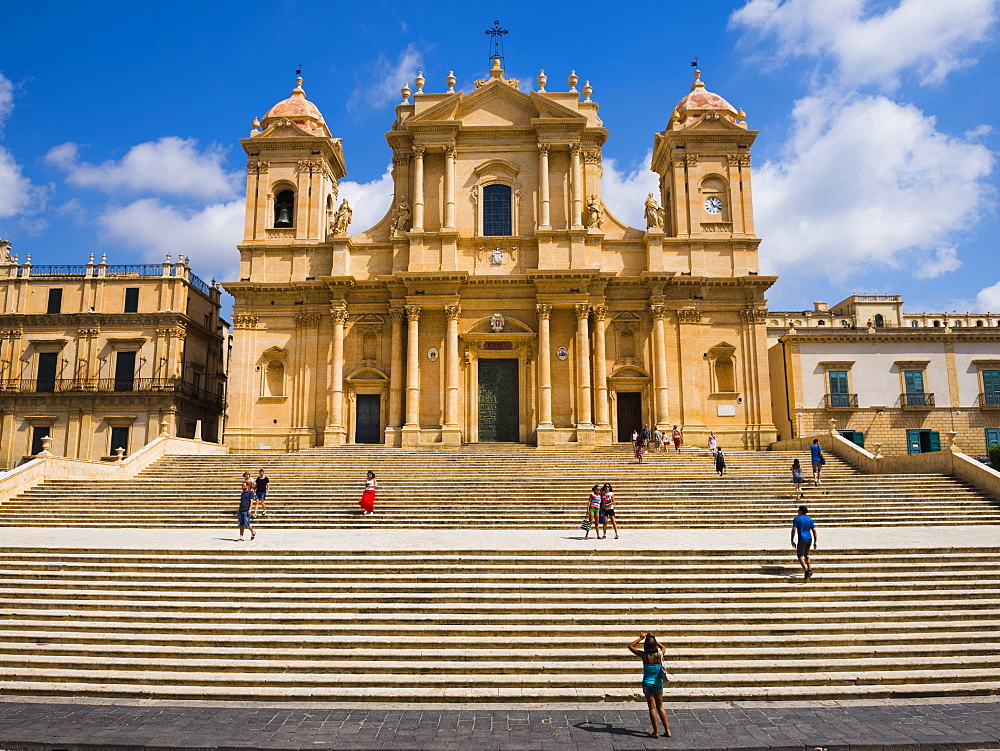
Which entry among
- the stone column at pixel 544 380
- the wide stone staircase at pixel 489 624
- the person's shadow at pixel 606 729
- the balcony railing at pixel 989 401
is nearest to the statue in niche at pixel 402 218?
the stone column at pixel 544 380

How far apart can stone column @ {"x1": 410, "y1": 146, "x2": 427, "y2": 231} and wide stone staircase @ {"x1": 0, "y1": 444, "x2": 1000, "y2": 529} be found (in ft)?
39.2

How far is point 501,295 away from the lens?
33094mm

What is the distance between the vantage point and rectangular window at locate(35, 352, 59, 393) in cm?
3925

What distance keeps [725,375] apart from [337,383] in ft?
57.7

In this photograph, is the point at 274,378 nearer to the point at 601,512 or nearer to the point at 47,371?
the point at 47,371

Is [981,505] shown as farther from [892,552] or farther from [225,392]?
[225,392]

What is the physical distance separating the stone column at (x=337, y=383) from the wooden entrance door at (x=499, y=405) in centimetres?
620

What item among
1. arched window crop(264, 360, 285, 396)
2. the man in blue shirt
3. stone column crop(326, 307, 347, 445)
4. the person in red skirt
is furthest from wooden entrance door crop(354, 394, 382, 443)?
the man in blue shirt

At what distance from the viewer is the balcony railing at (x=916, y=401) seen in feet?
118

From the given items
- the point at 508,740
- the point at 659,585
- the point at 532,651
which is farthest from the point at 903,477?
the point at 508,740

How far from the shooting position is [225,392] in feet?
157

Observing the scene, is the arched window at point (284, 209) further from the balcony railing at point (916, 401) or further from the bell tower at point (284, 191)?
the balcony railing at point (916, 401)

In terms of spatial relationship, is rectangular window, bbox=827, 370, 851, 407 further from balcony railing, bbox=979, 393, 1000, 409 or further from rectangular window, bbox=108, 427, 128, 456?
rectangular window, bbox=108, 427, 128, 456

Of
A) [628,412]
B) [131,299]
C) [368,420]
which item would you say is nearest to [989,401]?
[628,412]
